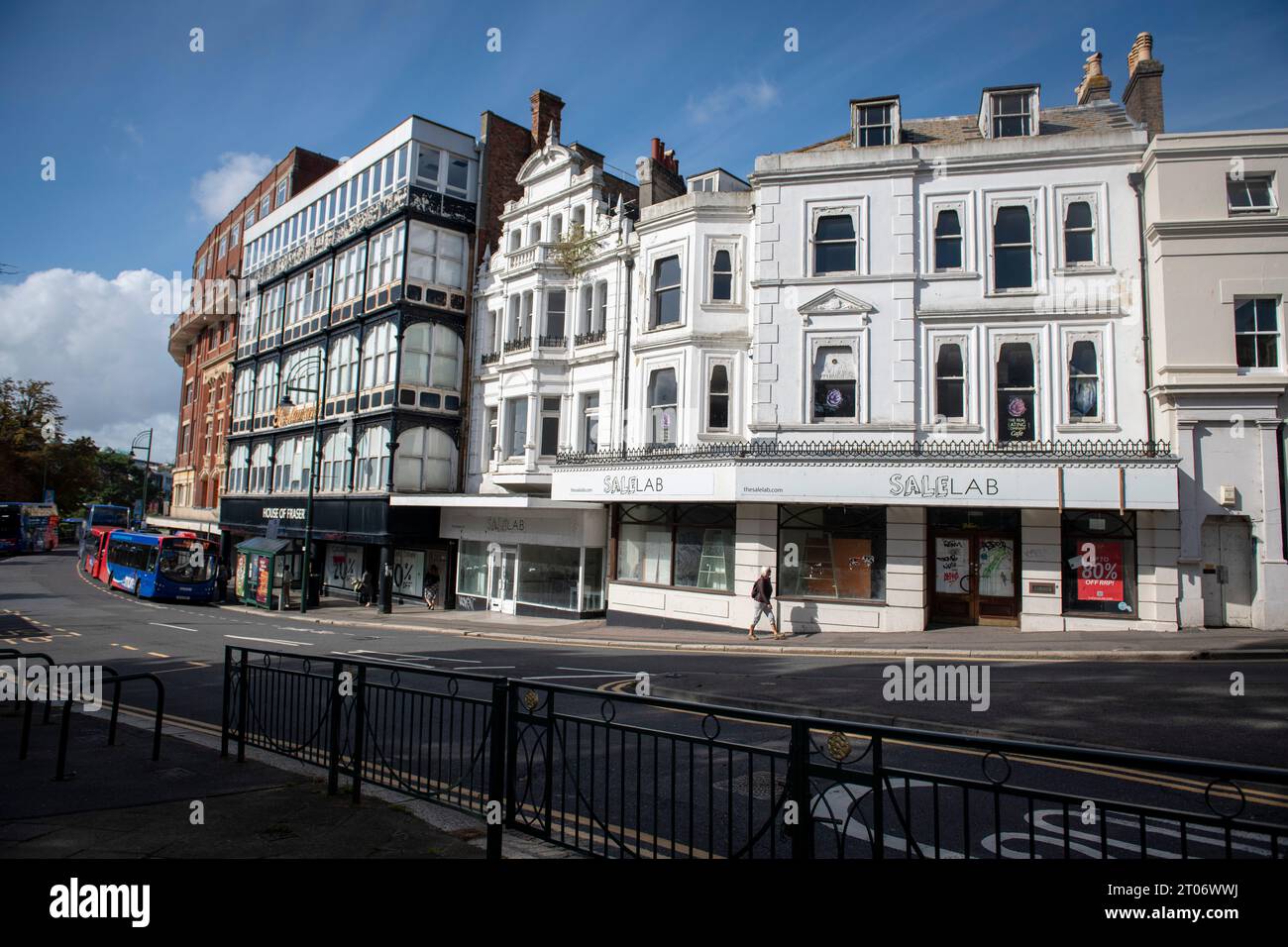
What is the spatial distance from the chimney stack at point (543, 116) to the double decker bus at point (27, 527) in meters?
50.5

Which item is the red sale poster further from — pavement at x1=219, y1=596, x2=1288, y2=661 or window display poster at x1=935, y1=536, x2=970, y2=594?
window display poster at x1=935, y1=536, x2=970, y2=594

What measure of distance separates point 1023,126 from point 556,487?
56.0 ft

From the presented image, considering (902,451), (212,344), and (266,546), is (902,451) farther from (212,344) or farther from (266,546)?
(212,344)

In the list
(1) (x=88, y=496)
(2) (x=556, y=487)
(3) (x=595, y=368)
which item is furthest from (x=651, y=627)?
(1) (x=88, y=496)

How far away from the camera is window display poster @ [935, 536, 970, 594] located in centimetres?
1953

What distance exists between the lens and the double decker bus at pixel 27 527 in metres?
55.8

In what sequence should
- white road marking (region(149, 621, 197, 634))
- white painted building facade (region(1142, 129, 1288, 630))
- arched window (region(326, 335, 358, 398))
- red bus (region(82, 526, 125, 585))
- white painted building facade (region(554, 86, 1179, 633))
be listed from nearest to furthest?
1. white painted building facade (region(1142, 129, 1288, 630))
2. white painted building facade (region(554, 86, 1179, 633))
3. white road marking (region(149, 621, 197, 634))
4. arched window (region(326, 335, 358, 398))
5. red bus (region(82, 526, 125, 585))

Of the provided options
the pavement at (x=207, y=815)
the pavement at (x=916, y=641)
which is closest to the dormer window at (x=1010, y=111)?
the pavement at (x=916, y=641)

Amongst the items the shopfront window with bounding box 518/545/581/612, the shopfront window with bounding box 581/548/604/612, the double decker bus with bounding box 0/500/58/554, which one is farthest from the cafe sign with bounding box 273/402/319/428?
the double decker bus with bounding box 0/500/58/554

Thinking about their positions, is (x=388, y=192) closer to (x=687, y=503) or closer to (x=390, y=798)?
(x=687, y=503)

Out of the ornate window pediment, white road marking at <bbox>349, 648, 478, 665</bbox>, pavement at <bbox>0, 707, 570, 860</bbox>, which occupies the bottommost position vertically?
white road marking at <bbox>349, 648, 478, 665</bbox>

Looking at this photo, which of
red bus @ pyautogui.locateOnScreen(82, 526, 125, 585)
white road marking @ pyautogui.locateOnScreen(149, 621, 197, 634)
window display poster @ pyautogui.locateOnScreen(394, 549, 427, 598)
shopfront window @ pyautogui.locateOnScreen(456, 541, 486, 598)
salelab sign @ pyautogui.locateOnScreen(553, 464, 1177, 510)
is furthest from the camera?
red bus @ pyautogui.locateOnScreen(82, 526, 125, 585)

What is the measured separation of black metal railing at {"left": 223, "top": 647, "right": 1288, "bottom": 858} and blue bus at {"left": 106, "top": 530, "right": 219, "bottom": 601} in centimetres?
2749

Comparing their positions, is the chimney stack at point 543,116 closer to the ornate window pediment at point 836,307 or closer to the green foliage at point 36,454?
the ornate window pediment at point 836,307
